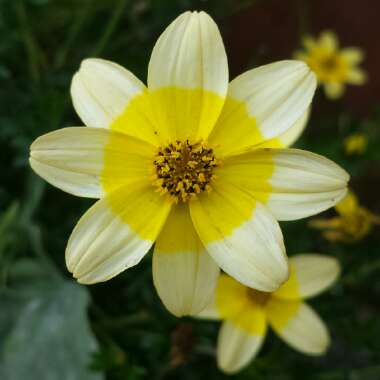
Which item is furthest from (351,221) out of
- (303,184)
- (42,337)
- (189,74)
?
(42,337)

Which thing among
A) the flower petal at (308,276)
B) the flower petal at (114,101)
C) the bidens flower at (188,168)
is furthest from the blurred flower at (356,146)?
the flower petal at (114,101)

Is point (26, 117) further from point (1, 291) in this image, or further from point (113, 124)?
point (113, 124)

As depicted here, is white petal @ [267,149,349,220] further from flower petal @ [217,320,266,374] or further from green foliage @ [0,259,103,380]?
green foliage @ [0,259,103,380]

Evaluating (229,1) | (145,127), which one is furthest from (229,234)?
(229,1)

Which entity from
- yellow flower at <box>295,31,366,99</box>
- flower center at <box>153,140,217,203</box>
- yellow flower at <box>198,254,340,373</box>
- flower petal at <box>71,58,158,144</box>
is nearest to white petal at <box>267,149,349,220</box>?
flower center at <box>153,140,217,203</box>

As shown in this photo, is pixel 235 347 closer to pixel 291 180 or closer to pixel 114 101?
pixel 291 180
